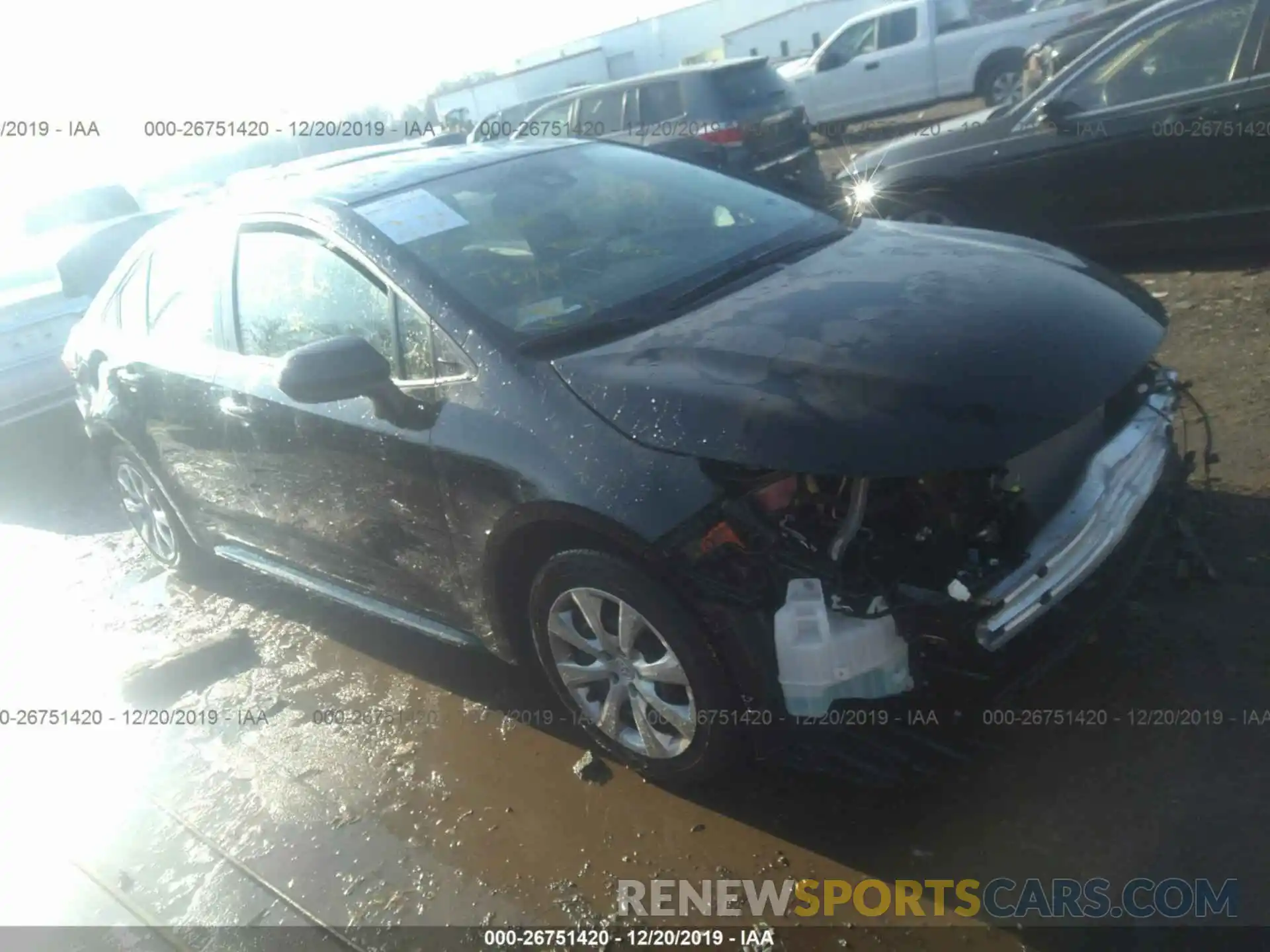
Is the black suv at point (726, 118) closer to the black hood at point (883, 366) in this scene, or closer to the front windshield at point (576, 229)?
the front windshield at point (576, 229)

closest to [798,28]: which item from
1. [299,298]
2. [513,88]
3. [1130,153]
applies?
[513,88]

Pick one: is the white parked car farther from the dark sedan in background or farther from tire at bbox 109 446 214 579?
the dark sedan in background

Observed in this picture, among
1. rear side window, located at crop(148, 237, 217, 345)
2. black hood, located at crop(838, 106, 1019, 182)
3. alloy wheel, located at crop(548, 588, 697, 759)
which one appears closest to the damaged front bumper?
alloy wheel, located at crop(548, 588, 697, 759)

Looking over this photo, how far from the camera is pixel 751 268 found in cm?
344

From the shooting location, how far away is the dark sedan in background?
5.62 m

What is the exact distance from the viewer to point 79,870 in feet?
11.3

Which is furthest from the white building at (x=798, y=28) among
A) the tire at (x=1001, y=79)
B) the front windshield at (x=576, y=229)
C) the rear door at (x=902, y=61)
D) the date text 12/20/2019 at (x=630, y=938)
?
the date text 12/20/2019 at (x=630, y=938)

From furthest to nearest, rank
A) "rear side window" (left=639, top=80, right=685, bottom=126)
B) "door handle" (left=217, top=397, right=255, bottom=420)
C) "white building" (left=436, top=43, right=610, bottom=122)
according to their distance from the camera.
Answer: "white building" (left=436, top=43, right=610, bottom=122), "rear side window" (left=639, top=80, right=685, bottom=126), "door handle" (left=217, top=397, right=255, bottom=420)

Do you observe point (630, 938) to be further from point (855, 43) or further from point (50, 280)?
point (855, 43)

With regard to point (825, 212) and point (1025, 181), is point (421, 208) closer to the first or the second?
point (825, 212)

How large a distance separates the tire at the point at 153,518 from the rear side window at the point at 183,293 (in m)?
Result: 0.84

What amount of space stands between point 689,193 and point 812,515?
1.80 meters

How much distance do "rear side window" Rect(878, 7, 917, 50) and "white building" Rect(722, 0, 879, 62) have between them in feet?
60.3

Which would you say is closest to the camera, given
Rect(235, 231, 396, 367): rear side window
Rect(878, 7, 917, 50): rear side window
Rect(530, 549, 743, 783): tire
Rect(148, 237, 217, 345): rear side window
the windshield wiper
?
Rect(530, 549, 743, 783): tire
